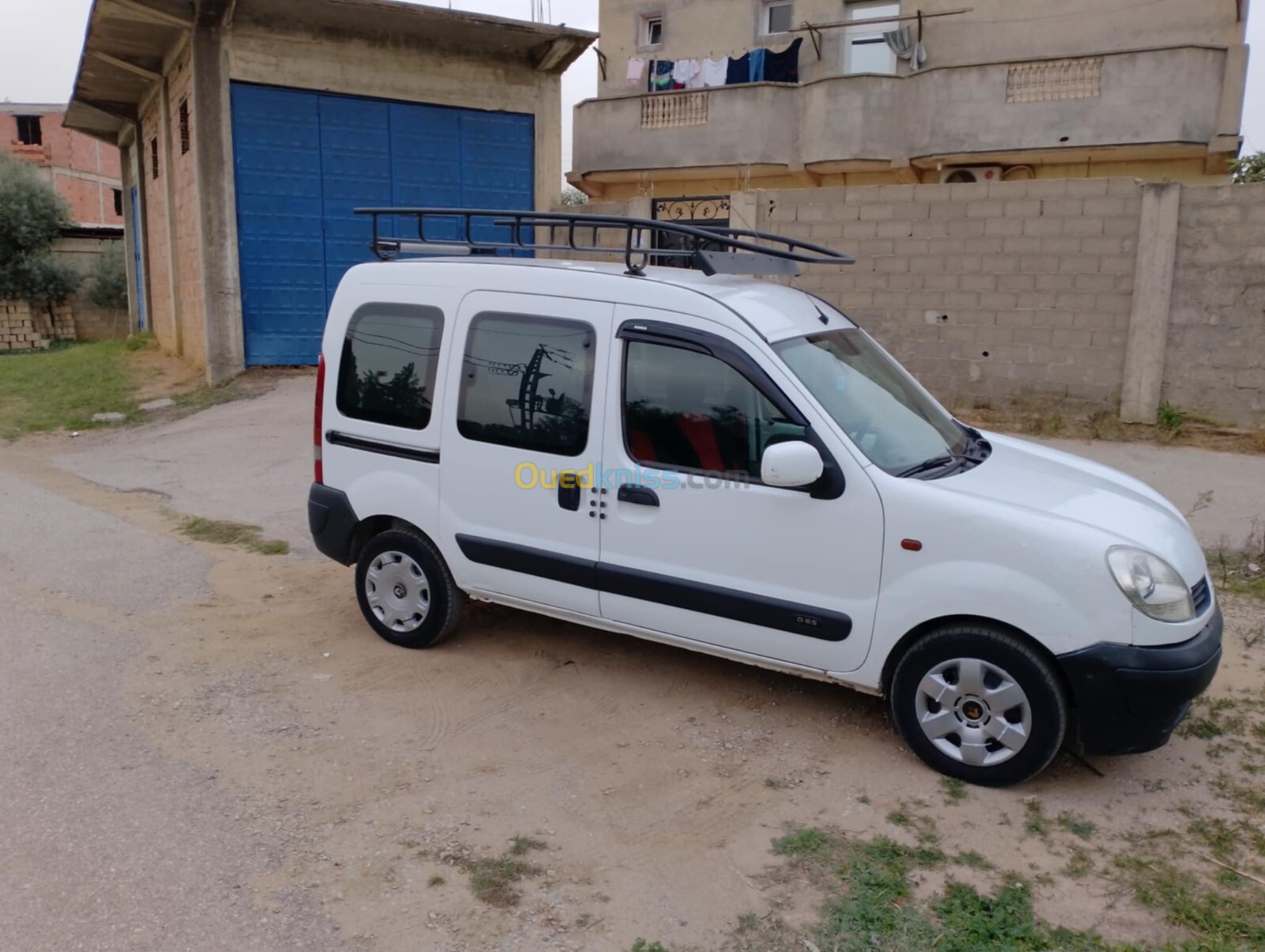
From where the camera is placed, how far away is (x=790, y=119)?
18812 millimetres

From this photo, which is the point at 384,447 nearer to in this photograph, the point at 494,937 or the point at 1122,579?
the point at 494,937

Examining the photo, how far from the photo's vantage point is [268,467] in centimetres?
969

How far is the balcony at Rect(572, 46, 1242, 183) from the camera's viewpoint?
52.1 ft

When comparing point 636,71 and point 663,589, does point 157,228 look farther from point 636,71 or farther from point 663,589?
point 663,589

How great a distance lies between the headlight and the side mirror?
1.08m

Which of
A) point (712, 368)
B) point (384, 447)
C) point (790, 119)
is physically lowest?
point (384, 447)

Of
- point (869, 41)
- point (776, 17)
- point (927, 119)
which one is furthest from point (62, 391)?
point (869, 41)

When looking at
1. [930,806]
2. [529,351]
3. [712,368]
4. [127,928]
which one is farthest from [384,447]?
[930,806]

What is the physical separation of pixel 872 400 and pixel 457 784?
2.34 meters

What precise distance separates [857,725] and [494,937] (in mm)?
1958

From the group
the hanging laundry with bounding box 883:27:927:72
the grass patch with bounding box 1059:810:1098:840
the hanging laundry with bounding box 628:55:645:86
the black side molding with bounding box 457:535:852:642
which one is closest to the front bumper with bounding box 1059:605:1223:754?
the grass patch with bounding box 1059:810:1098:840

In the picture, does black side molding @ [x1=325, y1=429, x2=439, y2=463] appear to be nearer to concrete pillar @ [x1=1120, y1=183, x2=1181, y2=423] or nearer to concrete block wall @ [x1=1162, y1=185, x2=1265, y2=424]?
concrete pillar @ [x1=1120, y1=183, x2=1181, y2=423]

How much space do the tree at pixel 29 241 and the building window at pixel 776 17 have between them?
19181 mm

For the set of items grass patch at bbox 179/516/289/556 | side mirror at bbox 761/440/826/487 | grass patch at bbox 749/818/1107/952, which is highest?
side mirror at bbox 761/440/826/487
